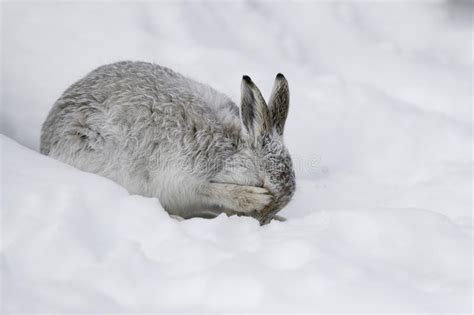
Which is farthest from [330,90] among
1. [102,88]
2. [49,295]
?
[49,295]

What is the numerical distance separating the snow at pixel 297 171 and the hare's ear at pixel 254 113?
0.55 metres

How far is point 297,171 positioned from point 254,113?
102 centimetres

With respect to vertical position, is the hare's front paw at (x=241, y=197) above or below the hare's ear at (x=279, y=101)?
below

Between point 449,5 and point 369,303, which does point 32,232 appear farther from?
point 449,5

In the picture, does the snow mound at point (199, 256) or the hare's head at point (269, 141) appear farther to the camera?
the hare's head at point (269, 141)

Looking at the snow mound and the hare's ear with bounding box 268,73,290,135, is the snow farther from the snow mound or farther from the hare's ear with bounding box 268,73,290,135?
the hare's ear with bounding box 268,73,290,135

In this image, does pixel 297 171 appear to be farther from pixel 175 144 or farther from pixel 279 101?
pixel 175 144

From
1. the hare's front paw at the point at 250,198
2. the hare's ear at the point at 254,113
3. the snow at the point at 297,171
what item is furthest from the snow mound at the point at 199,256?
the hare's ear at the point at 254,113

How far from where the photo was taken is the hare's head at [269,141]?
3494 millimetres

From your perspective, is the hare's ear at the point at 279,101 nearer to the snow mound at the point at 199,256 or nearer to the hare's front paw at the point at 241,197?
the hare's front paw at the point at 241,197

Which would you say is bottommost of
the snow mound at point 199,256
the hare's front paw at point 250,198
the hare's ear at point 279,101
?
the snow mound at point 199,256

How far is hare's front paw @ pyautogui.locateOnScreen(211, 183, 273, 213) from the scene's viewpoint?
3.46 m

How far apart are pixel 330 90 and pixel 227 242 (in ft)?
8.40

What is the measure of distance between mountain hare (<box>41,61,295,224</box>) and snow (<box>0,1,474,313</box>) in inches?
9.2
